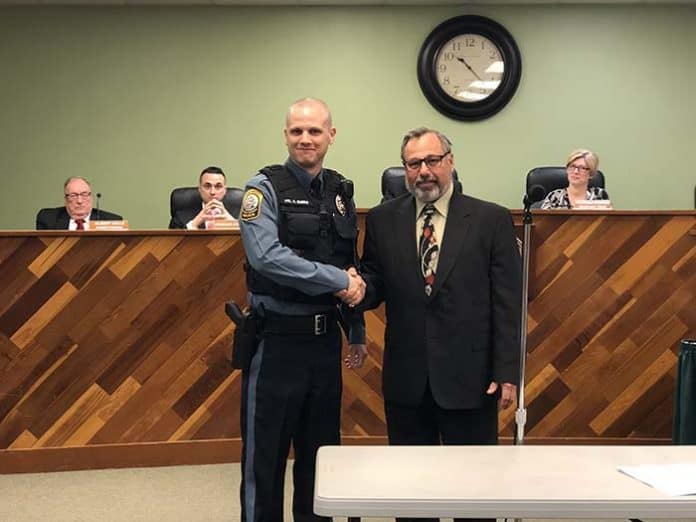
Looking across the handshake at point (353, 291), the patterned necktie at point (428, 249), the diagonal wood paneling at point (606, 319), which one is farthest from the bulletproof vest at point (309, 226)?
the diagonal wood paneling at point (606, 319)

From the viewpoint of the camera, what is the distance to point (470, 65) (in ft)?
19.1

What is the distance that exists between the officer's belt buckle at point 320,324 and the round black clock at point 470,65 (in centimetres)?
370

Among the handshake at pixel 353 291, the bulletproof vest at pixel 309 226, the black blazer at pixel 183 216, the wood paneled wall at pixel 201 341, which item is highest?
the bulletproof vest at pixel 309 226

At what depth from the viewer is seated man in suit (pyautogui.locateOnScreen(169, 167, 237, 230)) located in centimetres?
451

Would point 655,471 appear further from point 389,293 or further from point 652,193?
point 652,193

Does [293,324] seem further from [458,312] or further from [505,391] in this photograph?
[505,391]

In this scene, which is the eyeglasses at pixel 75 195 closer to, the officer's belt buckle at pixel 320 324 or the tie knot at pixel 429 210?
the officer's belt buckle at pixel 320 324

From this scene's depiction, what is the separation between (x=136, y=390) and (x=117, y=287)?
475mm

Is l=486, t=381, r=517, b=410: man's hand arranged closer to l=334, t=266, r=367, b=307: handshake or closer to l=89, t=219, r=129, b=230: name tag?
l=334, t=266, r=367, b=307: handshake

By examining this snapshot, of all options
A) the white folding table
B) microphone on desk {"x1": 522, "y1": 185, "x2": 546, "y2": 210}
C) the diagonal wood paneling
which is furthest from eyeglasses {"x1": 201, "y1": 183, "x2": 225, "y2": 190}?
the white folding table

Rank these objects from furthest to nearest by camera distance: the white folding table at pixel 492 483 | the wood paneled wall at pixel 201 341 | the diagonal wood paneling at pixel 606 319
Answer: the diagonal wood paneling at pixel 606 319
the wood paneled wall at pixel 201 341
the white folding table at pixel 492 483

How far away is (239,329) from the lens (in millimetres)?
2475

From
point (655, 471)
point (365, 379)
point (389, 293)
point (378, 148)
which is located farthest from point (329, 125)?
point (378, 148)

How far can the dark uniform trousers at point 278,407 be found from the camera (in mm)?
2439
